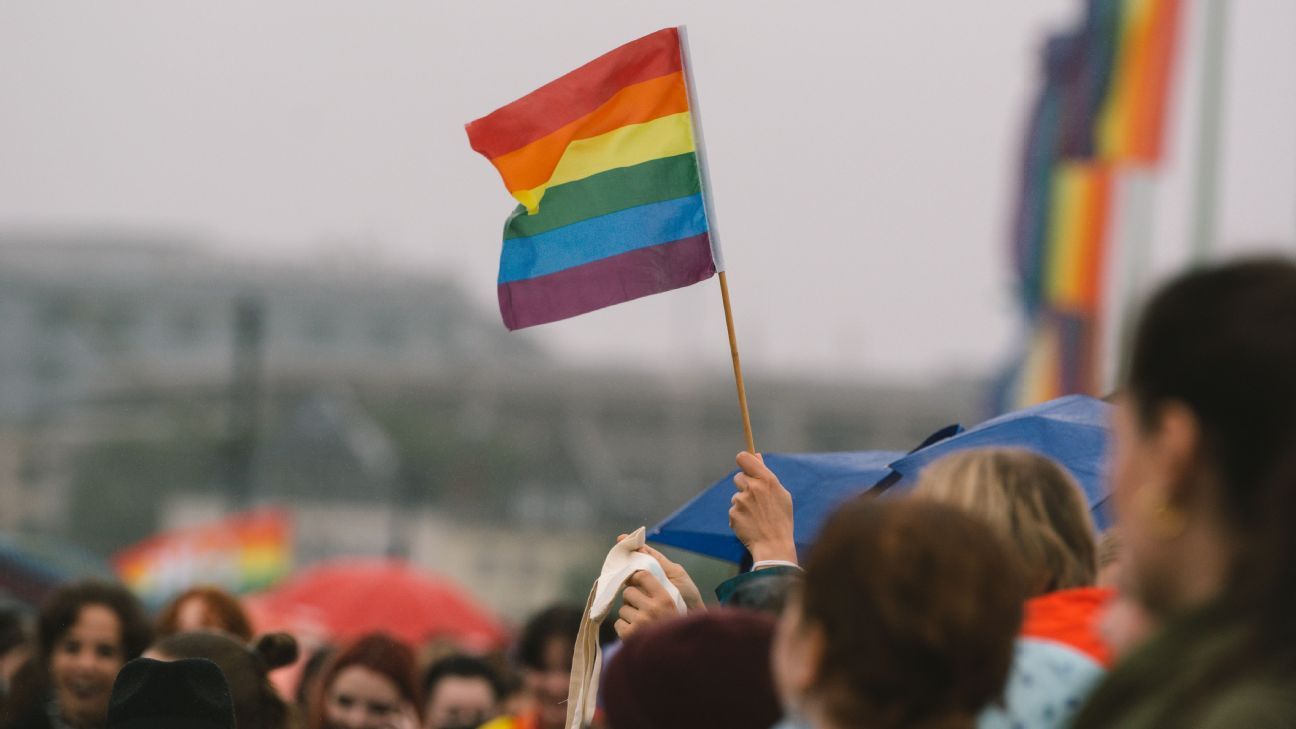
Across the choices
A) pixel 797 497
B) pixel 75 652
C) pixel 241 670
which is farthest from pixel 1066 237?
pixel 241 670

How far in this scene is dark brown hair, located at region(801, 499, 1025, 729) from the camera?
6.40 ft

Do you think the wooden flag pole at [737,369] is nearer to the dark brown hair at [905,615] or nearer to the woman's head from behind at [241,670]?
the woman's head from behind at [241,670]

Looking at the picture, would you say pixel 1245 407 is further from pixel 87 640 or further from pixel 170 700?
pixel 87 640

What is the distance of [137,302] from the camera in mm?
106562

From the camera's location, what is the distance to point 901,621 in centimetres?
194

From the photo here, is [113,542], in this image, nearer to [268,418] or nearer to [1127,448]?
[268,418]

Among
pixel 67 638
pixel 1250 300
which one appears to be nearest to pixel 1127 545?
pixel 1250 300

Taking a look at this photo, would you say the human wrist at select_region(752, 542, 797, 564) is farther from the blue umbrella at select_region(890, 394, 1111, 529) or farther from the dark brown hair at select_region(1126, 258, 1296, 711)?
the dark brown hair at select_region(1126, 258, 1296, 711)

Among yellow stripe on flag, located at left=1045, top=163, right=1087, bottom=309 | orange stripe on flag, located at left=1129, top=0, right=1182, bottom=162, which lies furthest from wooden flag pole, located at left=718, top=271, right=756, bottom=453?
yellow stripe on flag, located at left=1045, top=163, right=1087, bottom=309

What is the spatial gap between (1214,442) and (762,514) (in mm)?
1875

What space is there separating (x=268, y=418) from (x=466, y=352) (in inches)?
971

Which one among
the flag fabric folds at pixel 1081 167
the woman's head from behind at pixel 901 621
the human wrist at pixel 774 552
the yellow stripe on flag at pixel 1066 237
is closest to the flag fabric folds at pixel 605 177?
the human wrist at pixel 774 552

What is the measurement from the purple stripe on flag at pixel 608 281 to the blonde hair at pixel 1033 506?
1.90 m

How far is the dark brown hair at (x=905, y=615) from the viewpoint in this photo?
1.95 meters
